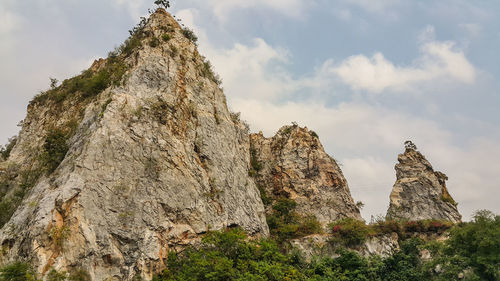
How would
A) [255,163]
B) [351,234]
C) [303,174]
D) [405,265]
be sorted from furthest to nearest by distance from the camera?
[255,163] < [303,174] < [351,234] < [405,265]

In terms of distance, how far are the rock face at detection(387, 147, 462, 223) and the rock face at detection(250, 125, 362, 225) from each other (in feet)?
20.5

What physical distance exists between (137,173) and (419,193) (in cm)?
3422

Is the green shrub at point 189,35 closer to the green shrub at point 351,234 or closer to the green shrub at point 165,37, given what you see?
the green shrub at point 165,37

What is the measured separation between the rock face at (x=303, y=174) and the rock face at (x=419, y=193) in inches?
246

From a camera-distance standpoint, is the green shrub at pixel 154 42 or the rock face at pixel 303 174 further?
the rock face at pixel 303 174

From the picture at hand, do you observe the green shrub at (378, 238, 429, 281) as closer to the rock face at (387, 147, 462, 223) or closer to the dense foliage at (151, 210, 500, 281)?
the dense foliage at (151, 210, 500, 281)

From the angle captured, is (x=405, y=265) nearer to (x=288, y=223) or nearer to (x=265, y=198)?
(x=288, y=223)

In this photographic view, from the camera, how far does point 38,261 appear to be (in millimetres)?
19609

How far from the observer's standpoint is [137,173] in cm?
2578

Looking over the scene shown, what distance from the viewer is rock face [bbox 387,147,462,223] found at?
42.7m

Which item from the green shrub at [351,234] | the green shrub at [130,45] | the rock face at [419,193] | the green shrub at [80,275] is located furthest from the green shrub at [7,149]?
the rock face at [419,193]

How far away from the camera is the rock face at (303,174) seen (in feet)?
134

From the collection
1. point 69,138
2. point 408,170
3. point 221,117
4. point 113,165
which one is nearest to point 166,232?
point 113,165

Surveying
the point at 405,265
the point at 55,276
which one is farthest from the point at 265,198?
the point at 55,276
